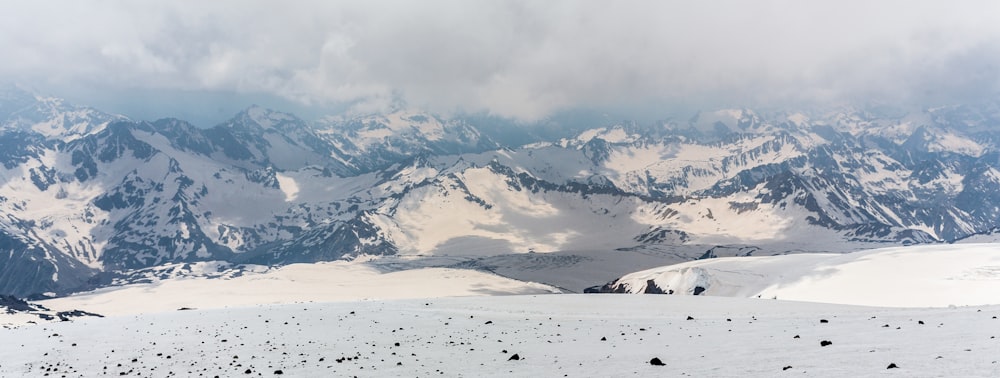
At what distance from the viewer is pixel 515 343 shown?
37531mm

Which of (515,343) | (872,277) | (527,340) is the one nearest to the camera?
(515,343)

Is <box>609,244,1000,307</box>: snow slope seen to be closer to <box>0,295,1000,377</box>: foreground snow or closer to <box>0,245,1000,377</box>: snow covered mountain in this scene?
<box>0,245,1000,377</box>: snow covered mountain

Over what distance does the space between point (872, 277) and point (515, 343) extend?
357 ft

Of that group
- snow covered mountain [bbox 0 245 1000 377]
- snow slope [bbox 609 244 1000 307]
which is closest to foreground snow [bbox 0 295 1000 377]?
snow covered mountain [bbox 0 245 1000 377]

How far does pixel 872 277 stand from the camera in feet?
405

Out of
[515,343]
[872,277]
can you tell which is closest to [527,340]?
[515,343]

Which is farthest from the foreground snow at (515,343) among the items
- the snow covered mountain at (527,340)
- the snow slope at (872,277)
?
the snow slope at (872,277)

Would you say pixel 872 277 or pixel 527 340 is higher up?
pixel 872 277

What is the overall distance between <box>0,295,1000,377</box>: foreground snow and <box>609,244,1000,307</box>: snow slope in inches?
2428

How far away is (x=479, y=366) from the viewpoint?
31312 mm

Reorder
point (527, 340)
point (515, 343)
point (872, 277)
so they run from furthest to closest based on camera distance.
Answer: point (872, 277)
point (527, 340)
point (515, 343)

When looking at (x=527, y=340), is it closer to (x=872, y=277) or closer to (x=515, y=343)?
(x=515, y=343)

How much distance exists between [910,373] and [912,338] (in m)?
→ 8.88

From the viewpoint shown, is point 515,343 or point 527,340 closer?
point 515,343
